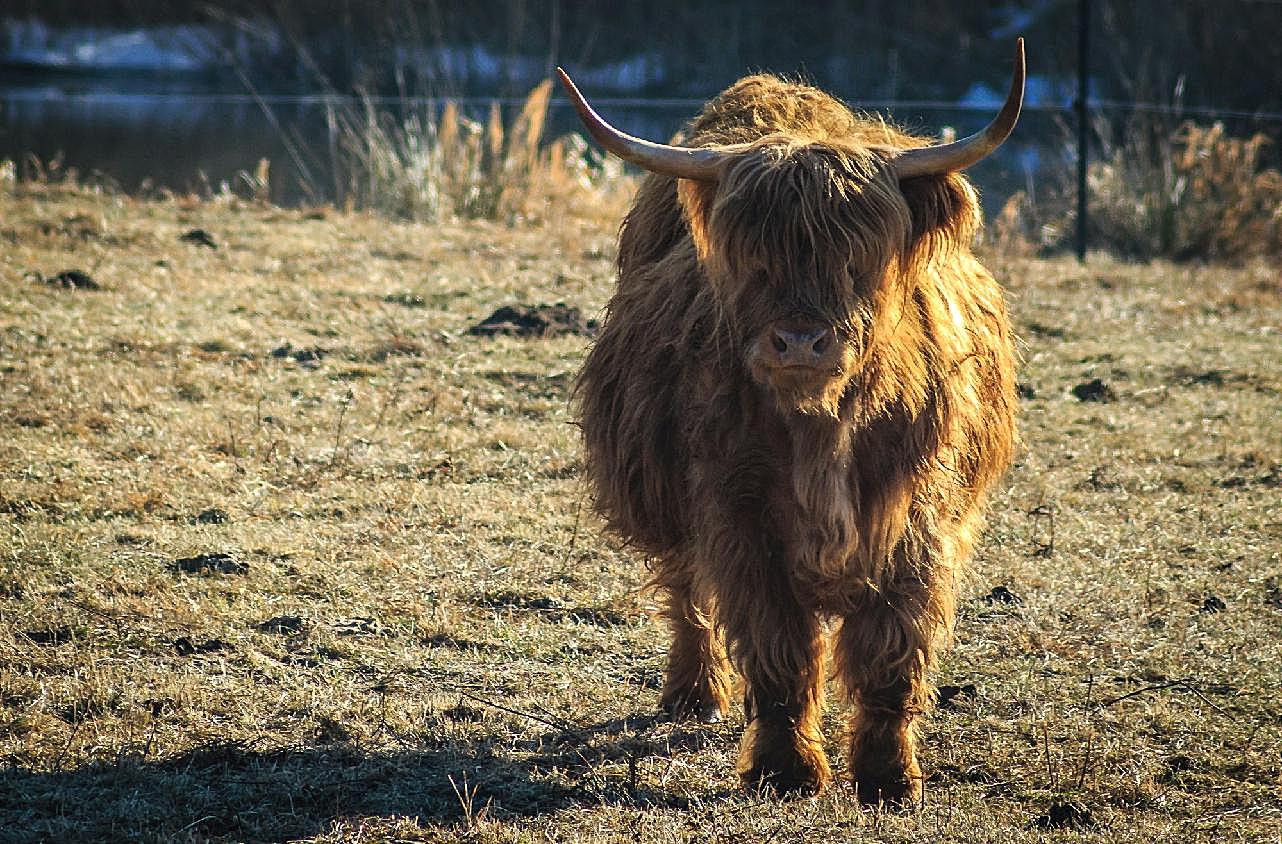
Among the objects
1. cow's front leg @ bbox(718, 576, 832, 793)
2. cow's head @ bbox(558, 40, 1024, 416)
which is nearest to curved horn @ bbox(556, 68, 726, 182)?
cow's head @ bbox(558, 40, 1024, 416)

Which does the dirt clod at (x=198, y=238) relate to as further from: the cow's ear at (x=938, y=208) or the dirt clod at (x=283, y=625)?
the cow's ear at (x=938, y=208)

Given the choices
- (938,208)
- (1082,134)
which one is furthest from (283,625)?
(1082,134)

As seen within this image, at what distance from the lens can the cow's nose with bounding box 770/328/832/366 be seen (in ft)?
10.2

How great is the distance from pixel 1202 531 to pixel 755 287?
270cm

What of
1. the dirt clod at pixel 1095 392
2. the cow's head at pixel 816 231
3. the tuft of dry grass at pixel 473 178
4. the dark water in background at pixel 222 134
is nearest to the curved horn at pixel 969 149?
the cow's head at pixel 816 231

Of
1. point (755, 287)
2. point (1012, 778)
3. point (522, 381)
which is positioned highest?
point (755, 287)

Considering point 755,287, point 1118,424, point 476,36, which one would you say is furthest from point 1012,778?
point 476,36

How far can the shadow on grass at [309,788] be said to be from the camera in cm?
315

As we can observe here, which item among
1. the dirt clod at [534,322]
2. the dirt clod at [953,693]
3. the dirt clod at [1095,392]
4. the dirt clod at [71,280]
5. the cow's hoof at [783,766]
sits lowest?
the dirt clod at [953,693]

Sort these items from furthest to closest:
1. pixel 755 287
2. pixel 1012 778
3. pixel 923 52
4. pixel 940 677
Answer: pixel 923 52
pixel 940 677
pixel 1012 778
pixel 755 287

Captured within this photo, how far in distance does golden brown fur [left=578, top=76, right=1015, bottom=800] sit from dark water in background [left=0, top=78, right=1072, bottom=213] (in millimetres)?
7411

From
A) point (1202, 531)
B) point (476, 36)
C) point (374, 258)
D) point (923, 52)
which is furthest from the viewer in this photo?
point (923, 52)

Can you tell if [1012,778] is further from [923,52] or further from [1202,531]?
[923,52]

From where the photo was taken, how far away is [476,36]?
2331 centimetres
